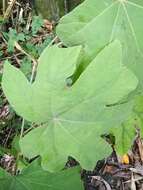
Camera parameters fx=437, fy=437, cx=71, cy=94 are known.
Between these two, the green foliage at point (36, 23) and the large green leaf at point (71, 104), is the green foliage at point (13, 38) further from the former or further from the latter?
the large green leaf at point (71, 104)

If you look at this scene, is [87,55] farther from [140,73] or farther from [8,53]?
[8,53]

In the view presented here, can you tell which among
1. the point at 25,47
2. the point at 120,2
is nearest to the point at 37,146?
the point at 120,2

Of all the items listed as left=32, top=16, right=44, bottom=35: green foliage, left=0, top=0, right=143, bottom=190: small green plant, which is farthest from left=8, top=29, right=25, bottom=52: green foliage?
left=0, top=0, right=143, bottom=190: small green plant

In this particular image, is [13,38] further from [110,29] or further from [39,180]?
[110,29]

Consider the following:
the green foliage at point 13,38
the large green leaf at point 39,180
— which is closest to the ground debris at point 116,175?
the large green leaf at point 39,180

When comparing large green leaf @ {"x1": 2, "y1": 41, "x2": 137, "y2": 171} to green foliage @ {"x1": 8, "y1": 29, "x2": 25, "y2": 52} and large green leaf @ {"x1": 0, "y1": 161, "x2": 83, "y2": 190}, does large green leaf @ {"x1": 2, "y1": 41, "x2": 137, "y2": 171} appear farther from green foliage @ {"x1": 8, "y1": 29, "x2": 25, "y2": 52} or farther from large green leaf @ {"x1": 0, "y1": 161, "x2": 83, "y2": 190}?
green foliage @ {"x1": 8, "y1": 29, "x2": 25, "y2": 52}

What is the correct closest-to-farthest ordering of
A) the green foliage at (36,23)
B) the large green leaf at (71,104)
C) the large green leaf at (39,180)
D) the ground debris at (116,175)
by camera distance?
the large green leaf at (71,104)
the large green leaf at (39,180)
the ground debris at (116,175)
the green foliage at (36,23)

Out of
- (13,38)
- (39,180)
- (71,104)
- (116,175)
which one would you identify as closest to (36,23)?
(13,38)
